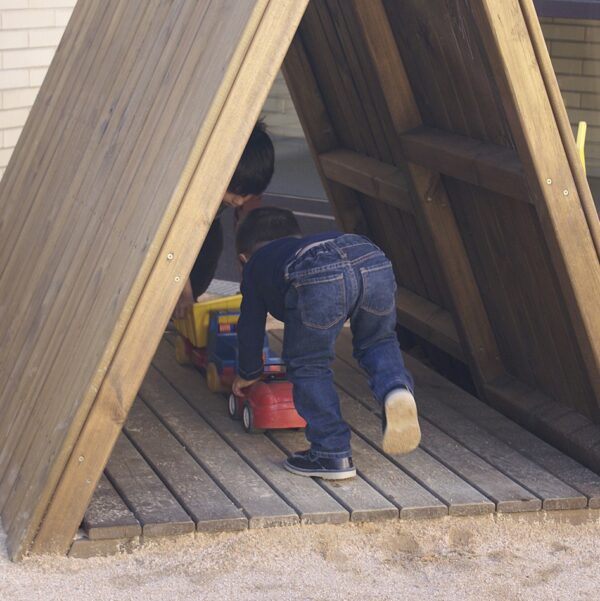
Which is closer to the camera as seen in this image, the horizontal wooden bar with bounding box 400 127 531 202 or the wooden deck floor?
the wooden deck floor

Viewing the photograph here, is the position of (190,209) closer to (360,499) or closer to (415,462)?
(360,499)

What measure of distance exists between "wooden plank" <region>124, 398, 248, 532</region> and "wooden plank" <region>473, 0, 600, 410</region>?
138 centimetres

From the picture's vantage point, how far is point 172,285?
13.0ft

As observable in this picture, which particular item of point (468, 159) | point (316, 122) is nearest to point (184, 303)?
point (316, 122)

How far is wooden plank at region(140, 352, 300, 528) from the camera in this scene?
4434mm

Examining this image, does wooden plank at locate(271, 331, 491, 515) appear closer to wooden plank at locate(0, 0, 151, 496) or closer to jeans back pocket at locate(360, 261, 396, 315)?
jeans back pocket at locate(360, 261, 396, 315)

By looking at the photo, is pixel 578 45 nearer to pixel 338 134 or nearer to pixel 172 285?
pixel 338 134

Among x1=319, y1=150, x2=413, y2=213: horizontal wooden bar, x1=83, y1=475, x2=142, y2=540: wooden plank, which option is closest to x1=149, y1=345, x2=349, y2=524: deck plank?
x1=83, y1=475, x2=142, y2=540: wooden plank

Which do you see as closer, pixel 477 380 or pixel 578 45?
pixel 477 380

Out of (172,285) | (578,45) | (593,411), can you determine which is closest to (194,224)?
(172,285)

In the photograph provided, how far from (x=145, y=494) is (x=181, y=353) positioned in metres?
1.67

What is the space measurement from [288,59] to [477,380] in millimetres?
1945

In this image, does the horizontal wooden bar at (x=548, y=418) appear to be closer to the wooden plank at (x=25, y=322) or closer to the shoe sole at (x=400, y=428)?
the shoe sole at (x=400, y=428)

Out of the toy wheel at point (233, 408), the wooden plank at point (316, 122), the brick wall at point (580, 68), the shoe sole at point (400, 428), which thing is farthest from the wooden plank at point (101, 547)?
the brick wall at point (580, 68)
